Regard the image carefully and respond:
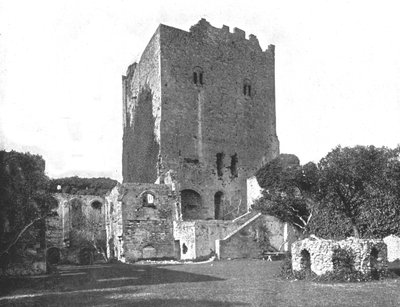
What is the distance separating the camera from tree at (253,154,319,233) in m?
21.0

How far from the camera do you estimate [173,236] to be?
104ft

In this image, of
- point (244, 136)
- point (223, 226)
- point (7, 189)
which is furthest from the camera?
point (244, 136)

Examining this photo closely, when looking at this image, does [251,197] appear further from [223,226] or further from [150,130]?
[150,130]

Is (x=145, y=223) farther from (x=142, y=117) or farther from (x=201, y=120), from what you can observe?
(x=142, y=117)

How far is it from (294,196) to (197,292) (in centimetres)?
1300

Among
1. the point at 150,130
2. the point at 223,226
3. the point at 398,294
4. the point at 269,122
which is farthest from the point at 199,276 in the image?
the point at 269,122

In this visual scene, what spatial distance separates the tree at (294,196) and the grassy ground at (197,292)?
4573mm

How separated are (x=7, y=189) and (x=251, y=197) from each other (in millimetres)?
20752

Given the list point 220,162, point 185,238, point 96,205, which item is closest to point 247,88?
point 220,162

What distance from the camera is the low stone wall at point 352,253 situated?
54.5ft

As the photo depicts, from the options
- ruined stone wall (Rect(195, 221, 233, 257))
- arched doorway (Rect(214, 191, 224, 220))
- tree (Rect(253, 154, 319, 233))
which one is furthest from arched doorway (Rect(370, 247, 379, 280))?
arched doorway (Rect(214, 191, 224, 220))

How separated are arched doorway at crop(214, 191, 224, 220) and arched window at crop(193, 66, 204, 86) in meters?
9.60

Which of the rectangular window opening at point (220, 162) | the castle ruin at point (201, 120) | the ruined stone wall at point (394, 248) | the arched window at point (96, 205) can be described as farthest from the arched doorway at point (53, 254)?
the ruined stone wall at point (394, 248)

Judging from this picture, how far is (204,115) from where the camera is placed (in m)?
41.2
